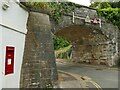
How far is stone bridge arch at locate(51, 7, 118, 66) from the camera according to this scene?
56.6 ft

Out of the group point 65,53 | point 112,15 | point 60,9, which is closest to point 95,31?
point 112,15

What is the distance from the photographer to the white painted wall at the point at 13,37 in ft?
23.7

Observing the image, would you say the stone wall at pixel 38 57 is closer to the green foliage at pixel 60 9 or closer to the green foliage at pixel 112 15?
the green foliage at pixel 60 9

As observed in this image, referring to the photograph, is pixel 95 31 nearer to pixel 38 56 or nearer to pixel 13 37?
pixel 38 56

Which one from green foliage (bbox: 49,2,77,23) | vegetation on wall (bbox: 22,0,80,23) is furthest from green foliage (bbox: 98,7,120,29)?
green foliage (bbox: 49,2,77,23)

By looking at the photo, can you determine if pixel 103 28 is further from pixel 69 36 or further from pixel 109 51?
pixel 69 36

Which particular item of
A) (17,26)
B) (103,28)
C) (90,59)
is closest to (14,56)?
(17,26)

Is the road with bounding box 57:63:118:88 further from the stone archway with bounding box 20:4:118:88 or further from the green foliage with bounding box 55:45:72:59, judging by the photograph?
the green foliage with bounding box 55:45:72:59

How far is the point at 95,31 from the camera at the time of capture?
68.1 ft

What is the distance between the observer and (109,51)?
864 inches

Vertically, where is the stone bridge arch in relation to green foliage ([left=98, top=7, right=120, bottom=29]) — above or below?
below

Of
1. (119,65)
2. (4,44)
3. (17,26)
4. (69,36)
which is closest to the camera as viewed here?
(4,44)

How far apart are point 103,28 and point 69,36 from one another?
456 cm

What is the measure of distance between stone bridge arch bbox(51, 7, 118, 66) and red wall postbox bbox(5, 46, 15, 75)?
7394 mm
